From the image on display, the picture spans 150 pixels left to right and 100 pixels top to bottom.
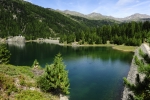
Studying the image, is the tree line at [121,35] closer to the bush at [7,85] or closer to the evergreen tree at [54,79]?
the evergreen tree at [54,79]

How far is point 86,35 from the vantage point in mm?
198000

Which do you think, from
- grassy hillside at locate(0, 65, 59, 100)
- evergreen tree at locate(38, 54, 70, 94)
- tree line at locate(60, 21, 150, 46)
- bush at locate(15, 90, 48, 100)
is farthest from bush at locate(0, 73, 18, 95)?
tree line at locate(60, 21, 150, 46)

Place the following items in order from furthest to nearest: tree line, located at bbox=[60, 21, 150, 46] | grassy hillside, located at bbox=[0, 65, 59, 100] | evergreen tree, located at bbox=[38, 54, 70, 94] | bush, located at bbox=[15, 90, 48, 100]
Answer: tree line, located at bbox=[60, 21, 150, 46], evergreen tree, located at bbox=[38, 54, 70, 94], grassy hillside, located at bbox=[0, 65, 59, 100], bush, located at bbox=[15, 90, 48, 100]

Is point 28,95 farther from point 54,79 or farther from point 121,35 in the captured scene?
point 121,35

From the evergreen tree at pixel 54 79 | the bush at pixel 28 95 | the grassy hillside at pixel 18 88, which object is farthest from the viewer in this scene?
the evergreen tree at pixel 54 79

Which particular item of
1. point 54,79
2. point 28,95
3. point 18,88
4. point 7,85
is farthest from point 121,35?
point 7,85

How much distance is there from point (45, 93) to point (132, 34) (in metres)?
156

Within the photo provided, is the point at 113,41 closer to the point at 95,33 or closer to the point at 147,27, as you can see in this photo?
the point at 95,33

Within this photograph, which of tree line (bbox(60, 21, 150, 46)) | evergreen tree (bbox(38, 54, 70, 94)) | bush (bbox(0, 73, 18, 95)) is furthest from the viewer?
tree line (bbox(60, 21, 150, 46))

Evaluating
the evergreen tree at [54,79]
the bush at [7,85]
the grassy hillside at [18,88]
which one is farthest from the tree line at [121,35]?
the bush at [7,85]

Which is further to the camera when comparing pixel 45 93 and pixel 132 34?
pixel 132 34

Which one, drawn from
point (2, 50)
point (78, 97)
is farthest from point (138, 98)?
point (2, 50)

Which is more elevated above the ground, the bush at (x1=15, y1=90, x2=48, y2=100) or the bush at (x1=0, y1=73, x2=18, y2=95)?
the bush at (x1=0, y1=73, x2=18, y2=95)

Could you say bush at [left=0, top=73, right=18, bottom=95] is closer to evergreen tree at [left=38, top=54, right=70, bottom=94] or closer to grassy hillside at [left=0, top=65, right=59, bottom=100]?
grassy hillside at [left=0, top=65, right=59, bottom=100]
